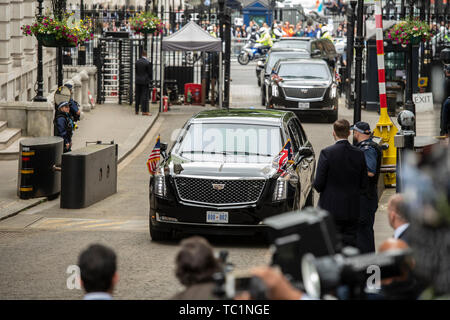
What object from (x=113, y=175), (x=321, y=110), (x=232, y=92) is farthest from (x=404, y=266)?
(x=232, y=92)

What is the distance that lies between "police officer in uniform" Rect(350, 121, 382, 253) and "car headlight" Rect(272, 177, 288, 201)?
1551 millimetres

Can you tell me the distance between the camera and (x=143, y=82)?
27406 mm

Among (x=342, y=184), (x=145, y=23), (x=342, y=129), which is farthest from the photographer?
(x=145, y=23)

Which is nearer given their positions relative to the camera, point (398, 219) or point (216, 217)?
point (398, 219)

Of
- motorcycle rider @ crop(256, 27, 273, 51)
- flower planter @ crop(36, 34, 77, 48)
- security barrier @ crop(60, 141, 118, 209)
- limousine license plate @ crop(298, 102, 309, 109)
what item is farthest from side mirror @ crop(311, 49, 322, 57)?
security barrier @ crop(60, 141, 118, 209)

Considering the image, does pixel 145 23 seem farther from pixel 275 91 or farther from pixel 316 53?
pixel 316 53

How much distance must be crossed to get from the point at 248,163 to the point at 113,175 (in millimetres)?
4653

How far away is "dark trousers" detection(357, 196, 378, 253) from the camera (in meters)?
9.86

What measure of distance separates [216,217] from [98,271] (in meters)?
6.69

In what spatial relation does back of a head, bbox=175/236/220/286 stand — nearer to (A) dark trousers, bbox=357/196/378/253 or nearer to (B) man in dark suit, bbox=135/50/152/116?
(A) dark trousers, bbox=357/196/378/253

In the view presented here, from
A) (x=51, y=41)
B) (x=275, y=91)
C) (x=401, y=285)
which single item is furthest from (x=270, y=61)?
(x=401, y=285)

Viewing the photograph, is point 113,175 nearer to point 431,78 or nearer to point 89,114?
point 89,114

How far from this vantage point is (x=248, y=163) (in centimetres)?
1206

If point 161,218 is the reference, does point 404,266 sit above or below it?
above
